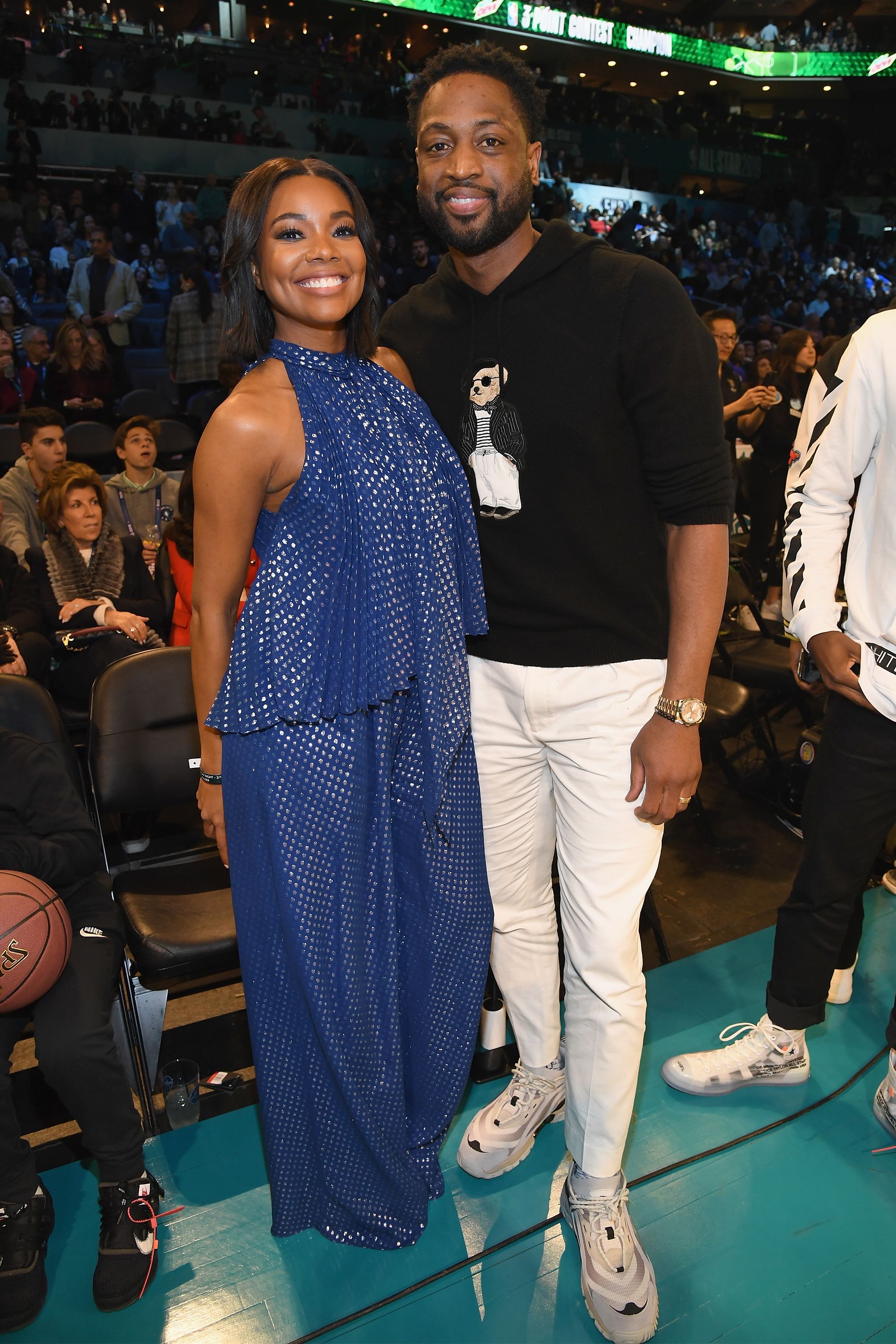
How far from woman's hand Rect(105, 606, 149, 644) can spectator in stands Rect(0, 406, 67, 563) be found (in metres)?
1.10

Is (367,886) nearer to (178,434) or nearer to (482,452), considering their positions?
(482,452)

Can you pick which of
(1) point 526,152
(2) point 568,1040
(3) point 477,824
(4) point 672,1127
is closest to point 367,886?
(3) point 477,824

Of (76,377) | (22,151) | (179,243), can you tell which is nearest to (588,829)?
(76,377)

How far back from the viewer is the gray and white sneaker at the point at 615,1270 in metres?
1.64

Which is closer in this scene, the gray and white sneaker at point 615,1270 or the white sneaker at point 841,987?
the gray and white sneaker at point 615,1270

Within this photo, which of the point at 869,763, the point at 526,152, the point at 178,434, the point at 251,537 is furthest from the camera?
the point at 178,434

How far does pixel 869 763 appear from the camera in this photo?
1978 mm

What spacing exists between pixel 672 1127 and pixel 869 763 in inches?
34.3

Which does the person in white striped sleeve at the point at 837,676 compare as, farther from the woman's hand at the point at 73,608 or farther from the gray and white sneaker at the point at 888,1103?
the woman's hand at the point at 73,608

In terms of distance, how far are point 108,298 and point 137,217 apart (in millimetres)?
2474

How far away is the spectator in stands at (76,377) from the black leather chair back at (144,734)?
481 centimetres

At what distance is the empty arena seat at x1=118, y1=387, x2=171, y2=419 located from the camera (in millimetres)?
6715

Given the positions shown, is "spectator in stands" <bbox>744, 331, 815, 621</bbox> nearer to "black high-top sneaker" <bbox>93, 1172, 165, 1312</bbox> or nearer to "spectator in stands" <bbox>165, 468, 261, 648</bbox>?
"spectator in stands" <bbox>165, 468, 261, 648</bbox>

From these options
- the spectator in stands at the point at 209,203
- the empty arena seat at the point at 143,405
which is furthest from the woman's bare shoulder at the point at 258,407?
the spectator in stands at the point at 209,203
